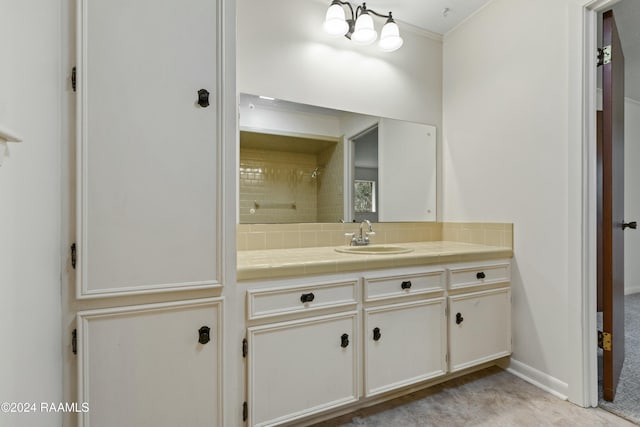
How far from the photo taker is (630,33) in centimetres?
235

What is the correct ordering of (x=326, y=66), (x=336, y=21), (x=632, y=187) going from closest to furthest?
(x=336, y=21) → (x=326, y=66) → (x=632, y=187)

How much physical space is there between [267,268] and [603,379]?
194 cm

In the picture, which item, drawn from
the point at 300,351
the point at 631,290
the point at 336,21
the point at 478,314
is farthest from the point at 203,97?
the point at 631,290

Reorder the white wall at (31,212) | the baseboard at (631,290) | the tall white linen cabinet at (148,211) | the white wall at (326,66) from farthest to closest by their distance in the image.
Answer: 1. the baseboard at (631,290)
2. the white wall at (326,66)
3. the tall white linen cabinet at (148,211)
4. the white wall at (31,212)

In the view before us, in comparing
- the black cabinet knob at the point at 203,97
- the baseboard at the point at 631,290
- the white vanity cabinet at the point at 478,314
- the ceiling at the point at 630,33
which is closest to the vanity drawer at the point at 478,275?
the white vanity cabinet at the point at 478,314

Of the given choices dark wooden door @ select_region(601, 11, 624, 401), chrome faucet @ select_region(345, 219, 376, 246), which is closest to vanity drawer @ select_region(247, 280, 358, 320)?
chrome faucet @ select_region(345, 219, 376, 246)

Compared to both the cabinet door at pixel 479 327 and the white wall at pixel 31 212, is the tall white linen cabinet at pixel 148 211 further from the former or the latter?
the cabinet door at pixel 479 327

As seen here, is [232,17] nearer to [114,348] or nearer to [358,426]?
[114,348]

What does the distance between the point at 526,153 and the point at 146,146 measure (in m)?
2.08

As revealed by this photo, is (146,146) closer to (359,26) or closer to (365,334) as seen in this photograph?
(365,334)

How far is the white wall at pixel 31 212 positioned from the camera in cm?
69

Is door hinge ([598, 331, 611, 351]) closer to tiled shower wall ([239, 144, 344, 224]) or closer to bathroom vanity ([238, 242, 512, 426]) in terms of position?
bathroom vanity ([238, 242, 512, 426])

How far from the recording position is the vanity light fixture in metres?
1.94

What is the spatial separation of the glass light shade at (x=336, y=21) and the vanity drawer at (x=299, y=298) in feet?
5.15
